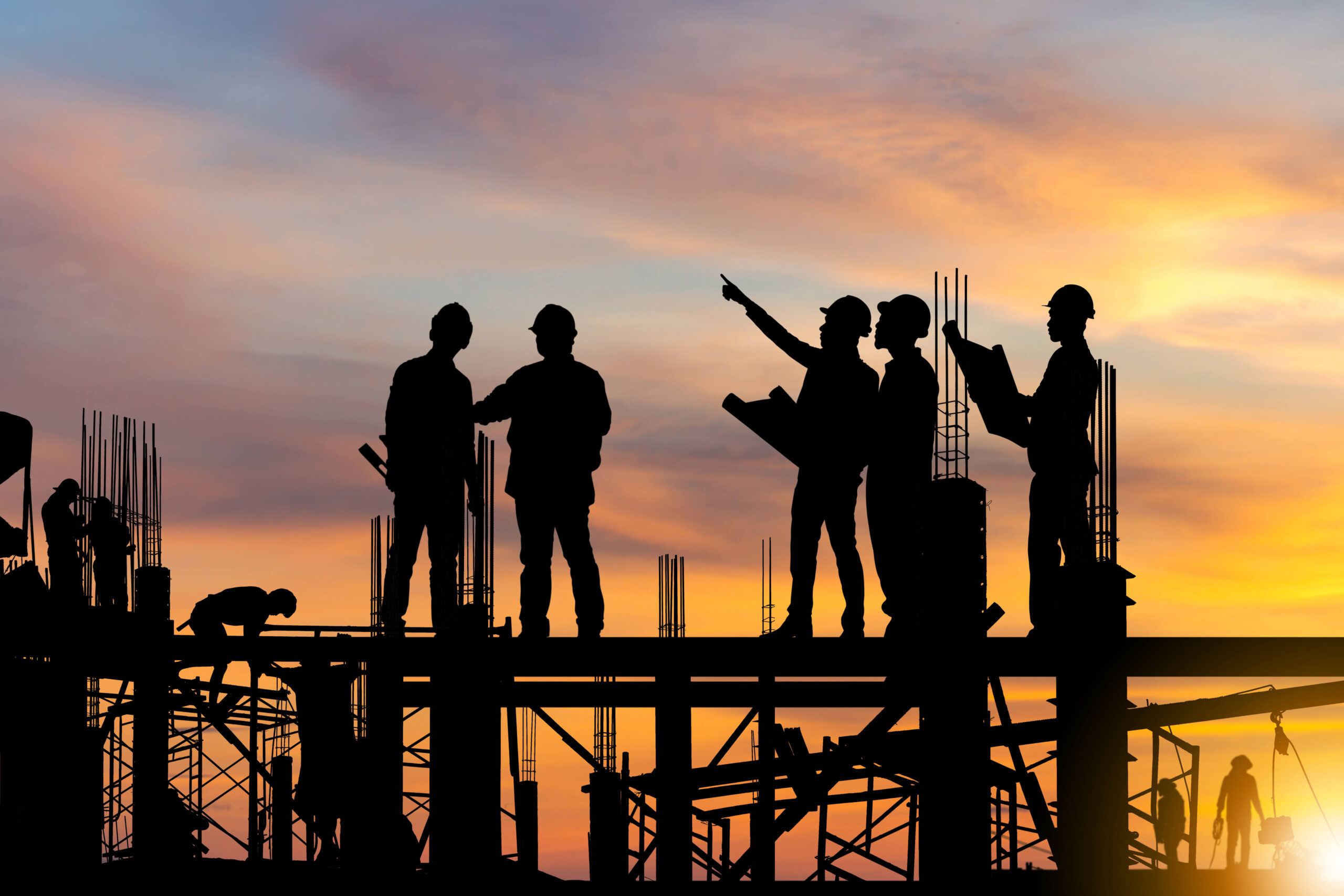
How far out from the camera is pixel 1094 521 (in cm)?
1153

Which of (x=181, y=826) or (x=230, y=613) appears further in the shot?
(x=181, y=826)

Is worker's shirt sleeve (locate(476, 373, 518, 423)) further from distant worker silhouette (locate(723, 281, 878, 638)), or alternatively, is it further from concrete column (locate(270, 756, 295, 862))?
concrete column (locate(270, 756, 295, 862))

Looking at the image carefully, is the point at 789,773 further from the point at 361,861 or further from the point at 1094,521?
the point at 361,861

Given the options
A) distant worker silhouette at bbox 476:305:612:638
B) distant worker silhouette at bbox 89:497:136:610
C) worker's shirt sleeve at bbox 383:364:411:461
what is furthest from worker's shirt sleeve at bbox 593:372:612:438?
distant worker silhouette at bbox 89:497:136:610

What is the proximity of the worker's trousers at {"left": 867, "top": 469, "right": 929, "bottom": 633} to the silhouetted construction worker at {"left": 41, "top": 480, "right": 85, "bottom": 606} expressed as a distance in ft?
32.6

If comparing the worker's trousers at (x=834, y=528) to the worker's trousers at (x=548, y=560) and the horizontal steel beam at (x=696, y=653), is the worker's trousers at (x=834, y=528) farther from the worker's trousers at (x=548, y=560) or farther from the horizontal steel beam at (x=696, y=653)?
the worker's trousers at (x=548, y=560)

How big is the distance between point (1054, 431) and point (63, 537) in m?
11.6

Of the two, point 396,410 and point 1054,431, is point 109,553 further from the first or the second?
point 1054,431

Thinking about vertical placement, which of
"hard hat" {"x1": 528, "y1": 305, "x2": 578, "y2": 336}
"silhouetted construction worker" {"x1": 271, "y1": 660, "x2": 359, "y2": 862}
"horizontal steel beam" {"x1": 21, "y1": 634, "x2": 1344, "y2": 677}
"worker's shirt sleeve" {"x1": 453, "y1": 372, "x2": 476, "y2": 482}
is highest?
"hard hat" {"x1": 528, "y1": 305, "x2": 578, "y2": 336}

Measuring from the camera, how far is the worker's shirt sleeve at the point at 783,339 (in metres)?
12.7

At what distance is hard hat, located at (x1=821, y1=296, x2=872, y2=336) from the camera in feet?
41.2

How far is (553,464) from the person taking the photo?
1326cm

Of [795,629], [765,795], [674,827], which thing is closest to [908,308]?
[795,629]

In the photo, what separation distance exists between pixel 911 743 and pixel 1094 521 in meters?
2.04
